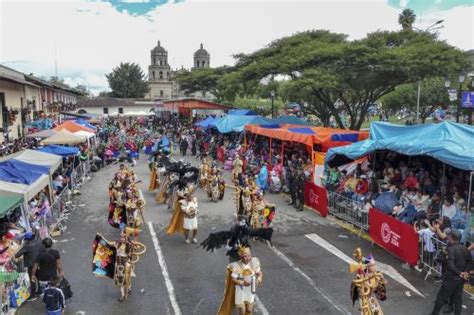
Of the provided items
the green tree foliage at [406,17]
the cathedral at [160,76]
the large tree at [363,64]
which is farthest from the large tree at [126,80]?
the large tree at [363,64]

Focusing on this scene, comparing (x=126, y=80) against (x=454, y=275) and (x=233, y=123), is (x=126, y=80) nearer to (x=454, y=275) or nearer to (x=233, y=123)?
(x=233, y=123)

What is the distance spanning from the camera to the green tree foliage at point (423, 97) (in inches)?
1908

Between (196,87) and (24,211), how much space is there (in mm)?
49792

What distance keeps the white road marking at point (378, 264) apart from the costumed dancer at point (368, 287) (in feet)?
7.79

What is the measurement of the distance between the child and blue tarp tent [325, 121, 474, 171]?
883 centimetres

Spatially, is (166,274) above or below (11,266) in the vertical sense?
below

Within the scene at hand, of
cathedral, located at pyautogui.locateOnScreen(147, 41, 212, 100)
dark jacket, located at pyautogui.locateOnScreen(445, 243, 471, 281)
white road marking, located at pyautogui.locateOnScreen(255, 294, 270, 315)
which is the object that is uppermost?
cathedral, located at pyautogui.locateOnScreen(147, 41, 212, 100)

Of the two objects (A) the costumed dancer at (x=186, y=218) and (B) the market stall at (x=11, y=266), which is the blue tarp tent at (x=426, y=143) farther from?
(B) the market stall at (x=11, y=266)

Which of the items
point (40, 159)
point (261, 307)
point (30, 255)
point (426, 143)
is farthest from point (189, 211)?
point (426, 143)

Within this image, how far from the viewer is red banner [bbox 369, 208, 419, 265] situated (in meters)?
10.1

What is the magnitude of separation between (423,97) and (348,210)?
40.6 metres

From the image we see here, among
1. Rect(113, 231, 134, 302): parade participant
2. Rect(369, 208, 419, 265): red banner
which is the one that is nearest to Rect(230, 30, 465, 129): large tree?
Rect(369, 208, 419, 265): red banner

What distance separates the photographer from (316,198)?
15.4 meters

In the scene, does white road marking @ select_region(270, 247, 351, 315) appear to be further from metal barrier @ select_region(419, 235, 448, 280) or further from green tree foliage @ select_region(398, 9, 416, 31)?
green tree foliage @ select_region(398, 9, 416, 31)
